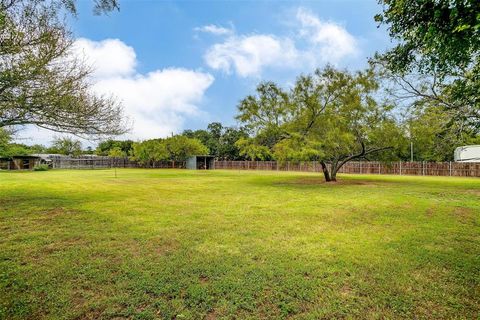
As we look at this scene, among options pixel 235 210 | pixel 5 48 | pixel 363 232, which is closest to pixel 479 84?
pixel 363 232

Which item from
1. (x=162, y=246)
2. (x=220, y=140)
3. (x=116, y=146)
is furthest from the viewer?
(x=220, y=140)

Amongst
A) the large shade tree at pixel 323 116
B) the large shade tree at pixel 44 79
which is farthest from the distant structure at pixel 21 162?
the large shade tree at pixel 44 79

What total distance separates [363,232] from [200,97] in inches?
749

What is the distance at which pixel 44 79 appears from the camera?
7.48 meters

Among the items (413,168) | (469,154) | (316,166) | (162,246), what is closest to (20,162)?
(316,166)

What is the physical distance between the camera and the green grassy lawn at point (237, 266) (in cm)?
290

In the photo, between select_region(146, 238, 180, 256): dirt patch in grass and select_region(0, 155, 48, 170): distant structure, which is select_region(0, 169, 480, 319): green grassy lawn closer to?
select_region(146, 238, 180, 256): dirt patch in grass

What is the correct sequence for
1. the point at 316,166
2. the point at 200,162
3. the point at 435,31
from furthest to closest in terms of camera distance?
the point at 200,162 < the point at 316,166 < the point at 435,31

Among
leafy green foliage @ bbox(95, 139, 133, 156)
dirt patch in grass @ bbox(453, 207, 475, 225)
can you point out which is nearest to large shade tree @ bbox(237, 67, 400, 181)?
dirt patch in grass @ bbox(453, 207, 475, 225)

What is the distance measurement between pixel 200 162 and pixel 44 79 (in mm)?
39218

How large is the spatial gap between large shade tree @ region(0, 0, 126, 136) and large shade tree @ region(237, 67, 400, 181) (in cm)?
984

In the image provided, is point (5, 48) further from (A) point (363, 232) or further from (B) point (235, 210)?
(A) point (363, 232)

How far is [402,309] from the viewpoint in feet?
9.50

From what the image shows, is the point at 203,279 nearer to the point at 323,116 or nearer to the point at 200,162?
the point at 323,116
